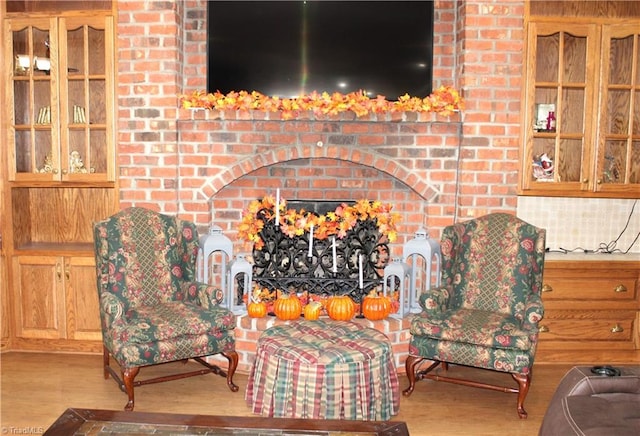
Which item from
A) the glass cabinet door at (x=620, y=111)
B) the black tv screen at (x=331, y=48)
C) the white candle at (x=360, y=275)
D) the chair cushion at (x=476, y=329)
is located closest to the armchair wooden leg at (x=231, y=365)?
the white candle at (x=360, y=275)

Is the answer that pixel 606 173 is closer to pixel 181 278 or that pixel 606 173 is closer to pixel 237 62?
pixel 237 62

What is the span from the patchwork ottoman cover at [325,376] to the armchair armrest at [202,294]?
0.57 m

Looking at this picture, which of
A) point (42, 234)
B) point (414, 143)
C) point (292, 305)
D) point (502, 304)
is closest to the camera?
point (502, 304)

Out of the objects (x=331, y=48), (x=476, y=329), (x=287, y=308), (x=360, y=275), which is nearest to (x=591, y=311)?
(x=476, y=329)

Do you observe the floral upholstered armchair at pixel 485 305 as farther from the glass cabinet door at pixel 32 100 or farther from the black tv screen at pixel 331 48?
the glass cabinet door at pixel 32 100

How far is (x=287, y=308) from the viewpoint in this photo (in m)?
4.07

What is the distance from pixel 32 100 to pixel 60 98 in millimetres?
208

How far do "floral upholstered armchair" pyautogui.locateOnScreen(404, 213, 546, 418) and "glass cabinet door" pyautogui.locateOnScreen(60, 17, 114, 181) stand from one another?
242 cm

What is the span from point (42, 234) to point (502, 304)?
346 centimetres

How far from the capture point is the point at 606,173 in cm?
439

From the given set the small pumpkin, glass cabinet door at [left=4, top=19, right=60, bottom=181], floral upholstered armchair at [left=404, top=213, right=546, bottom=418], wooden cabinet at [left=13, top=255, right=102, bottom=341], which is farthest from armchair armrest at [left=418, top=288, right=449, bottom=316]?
glass cabinet door at [left=4, top=19, right=60, bottom=181]

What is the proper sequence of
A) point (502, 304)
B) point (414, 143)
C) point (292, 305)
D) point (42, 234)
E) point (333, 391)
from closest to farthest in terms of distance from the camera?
1. point (333, 391)
2. point (502, 304)
3. point (292, 305)
4. point (414, 143)
5. point (42, 234)

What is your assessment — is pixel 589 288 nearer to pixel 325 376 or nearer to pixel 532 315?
pixel 532 315

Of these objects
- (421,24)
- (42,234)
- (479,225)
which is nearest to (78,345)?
(42,234)
